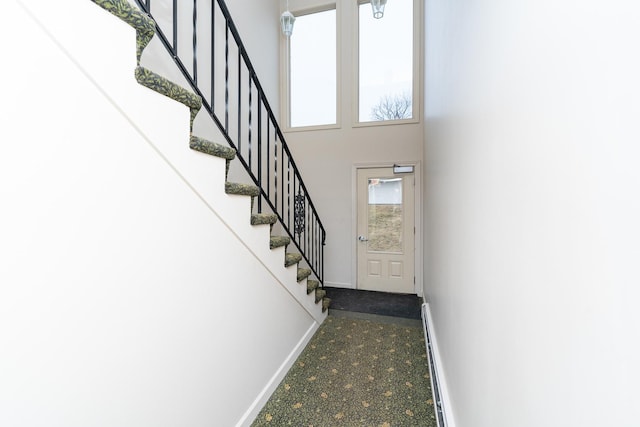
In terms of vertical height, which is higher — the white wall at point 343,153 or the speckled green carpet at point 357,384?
the white wall at point 343,153

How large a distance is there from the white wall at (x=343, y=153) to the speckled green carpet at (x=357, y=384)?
5.18ft

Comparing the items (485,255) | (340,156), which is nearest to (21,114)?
(485,255)

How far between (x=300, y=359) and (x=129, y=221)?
187cm

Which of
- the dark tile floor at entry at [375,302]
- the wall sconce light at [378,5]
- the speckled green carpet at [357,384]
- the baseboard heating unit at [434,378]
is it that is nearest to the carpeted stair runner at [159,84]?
the speckled green carpet at [357,384]

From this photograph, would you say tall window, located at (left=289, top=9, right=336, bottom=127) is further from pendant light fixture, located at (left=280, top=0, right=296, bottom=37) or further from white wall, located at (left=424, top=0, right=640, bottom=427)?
white wall, located at (left=424, top=0, right=640, bottom=427)

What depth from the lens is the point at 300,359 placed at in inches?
93.6

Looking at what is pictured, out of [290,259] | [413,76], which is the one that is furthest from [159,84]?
[413,76]

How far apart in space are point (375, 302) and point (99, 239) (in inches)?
130

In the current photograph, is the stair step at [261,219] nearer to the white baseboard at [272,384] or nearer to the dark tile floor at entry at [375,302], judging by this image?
the white baseboard at [272,384]

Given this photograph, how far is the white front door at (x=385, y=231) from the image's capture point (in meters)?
4.04

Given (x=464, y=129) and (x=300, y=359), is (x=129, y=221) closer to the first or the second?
(x=464, y=129)

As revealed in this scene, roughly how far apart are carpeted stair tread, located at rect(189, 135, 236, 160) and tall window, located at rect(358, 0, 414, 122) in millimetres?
3049

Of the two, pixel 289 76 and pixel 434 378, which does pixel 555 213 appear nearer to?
pixel 434 378

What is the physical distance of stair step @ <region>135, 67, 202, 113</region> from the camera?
1.04 metres
